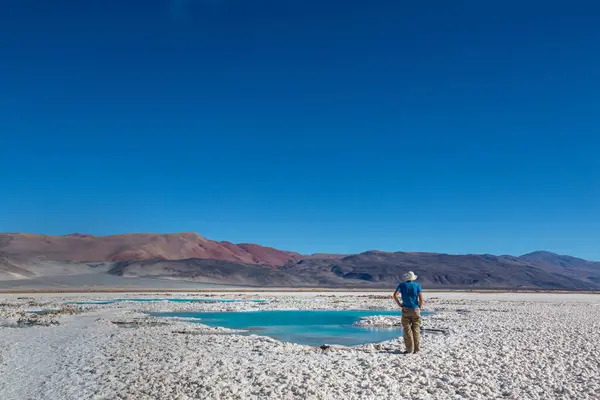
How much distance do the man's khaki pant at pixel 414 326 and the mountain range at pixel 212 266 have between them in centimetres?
7677

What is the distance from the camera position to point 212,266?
360 feet

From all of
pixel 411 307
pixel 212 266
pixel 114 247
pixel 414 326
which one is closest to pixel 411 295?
pixel 411 307

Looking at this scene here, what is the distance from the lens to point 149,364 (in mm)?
10156

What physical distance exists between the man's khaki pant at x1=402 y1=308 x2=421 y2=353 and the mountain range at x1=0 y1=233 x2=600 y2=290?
76.8 metres

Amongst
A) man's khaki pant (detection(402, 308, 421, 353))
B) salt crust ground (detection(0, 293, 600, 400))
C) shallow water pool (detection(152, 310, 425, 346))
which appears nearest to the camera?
salt crust ground (detection(0, 293, 600, 400))

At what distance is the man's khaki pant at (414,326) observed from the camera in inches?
423

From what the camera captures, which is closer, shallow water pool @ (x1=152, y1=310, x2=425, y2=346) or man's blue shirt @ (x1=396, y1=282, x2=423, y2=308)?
man's blue shirt @ (x1=396, y1=282, x2=423, y2=308)

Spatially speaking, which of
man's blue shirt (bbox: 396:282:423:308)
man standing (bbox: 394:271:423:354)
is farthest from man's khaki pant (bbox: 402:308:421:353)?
man's blue shirt (bbox: 396:282:423:308)

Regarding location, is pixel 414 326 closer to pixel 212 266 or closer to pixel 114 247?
pixel 212 266

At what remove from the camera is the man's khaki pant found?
1075 cm

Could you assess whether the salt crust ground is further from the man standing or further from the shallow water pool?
the shallow water pool

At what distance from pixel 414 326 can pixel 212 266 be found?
333 feet

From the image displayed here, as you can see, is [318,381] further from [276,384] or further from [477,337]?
[477,337]

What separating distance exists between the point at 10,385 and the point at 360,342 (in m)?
9.37
